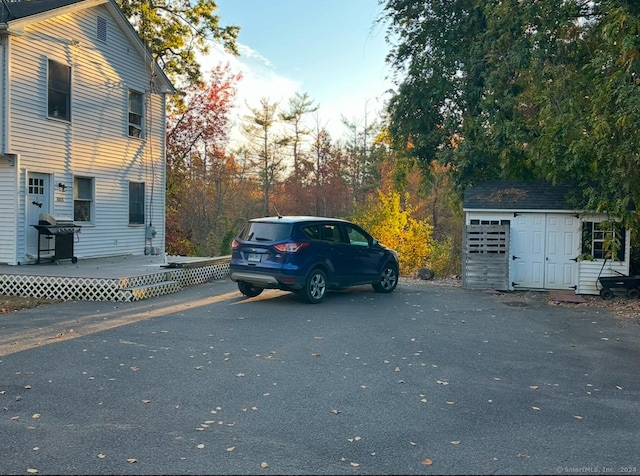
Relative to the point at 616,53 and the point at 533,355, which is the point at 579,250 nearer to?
the point at 616,53

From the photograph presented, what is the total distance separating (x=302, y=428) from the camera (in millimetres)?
4727

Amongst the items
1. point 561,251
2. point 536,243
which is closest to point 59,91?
point 536,243

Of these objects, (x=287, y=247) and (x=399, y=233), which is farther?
(x=399, y=233)

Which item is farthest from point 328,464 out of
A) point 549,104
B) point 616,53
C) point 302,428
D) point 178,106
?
point 178,106

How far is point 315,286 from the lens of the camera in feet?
38.3

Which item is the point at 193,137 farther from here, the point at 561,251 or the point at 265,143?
the point at 561,251

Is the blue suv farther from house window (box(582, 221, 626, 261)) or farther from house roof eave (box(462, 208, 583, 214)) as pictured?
house window (box(582, 221, 626, 261))

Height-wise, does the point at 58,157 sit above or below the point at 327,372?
above

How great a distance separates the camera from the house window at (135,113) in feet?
60.3

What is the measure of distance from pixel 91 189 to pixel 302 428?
13.8 meters

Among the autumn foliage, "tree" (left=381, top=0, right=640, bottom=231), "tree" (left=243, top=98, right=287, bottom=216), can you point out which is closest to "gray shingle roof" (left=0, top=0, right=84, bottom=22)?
"tree" (left=381, top=0, right=640, bottom=231)

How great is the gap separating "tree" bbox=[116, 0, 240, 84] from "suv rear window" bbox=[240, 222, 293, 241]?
16.4m

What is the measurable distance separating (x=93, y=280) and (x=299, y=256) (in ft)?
14.2

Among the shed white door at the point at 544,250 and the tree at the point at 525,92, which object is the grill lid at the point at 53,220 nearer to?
the tree at the point at 525,92
